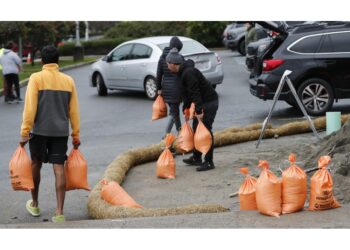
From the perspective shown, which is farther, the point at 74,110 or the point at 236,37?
the point at 236,37

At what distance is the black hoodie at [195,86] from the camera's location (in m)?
9.72

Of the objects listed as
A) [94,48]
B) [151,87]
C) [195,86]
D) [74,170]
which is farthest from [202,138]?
[94,48]

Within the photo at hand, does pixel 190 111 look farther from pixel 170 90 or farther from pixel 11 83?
pixel 11 83

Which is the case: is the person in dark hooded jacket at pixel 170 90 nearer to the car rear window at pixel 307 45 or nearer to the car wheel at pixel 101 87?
the car rear window at pixel 307 45

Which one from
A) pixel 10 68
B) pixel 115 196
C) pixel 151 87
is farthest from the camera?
pixel 10 68

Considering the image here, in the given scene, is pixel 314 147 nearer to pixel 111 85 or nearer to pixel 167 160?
pixel 167 160

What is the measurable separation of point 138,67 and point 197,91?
8.72m

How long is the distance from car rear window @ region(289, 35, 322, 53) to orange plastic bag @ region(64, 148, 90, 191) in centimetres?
739

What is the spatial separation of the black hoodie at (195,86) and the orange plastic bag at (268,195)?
2938 mm

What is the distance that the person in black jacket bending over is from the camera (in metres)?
9.73

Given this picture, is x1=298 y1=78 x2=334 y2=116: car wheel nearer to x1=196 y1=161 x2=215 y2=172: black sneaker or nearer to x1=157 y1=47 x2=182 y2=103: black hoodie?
x1=157 y1=47 x2=182 y2=103: black hoodie

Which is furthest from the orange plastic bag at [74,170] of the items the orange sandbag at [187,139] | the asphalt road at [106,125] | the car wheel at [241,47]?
the car wheel at [241,47]

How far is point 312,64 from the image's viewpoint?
14.1 m

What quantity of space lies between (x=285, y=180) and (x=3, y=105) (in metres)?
13.3
